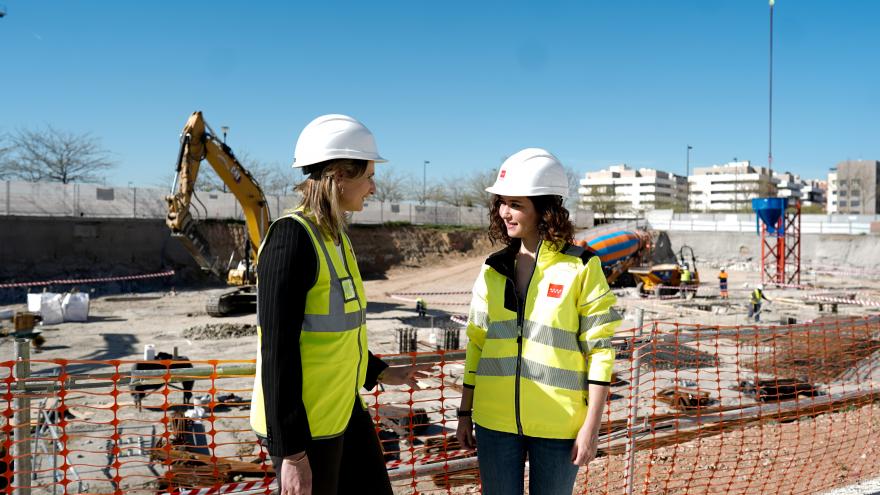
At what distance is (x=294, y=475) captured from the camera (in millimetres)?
1984

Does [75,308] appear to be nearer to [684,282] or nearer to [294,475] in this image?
[294,475]

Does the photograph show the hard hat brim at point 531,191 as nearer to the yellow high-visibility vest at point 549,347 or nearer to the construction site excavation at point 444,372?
the yellow high-visibility vest at point 549,347

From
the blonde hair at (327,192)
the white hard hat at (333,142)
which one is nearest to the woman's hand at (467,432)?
the blonde hair at (327,192)

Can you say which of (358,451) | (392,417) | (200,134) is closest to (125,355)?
(200,134)

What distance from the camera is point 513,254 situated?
107 inches

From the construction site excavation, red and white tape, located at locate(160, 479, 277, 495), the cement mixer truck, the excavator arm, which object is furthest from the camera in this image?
the cement mixer truck

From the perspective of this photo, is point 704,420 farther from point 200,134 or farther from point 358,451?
point 200,134

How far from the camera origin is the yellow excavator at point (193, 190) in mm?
15969

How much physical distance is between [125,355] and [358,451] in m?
13.8

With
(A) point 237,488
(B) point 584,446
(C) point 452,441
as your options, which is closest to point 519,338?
(B) point 584,446

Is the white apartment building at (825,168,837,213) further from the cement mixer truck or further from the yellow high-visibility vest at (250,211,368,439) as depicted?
the yellow high-visibility vest at (250,211,368,439)

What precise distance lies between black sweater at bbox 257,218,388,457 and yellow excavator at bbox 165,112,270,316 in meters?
14.9

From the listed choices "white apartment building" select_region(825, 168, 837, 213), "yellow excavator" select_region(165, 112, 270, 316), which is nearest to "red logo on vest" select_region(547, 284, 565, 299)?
"yellow excavator" select_region(165, 112, 270, 316)

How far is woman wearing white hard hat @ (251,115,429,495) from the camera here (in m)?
1.96
